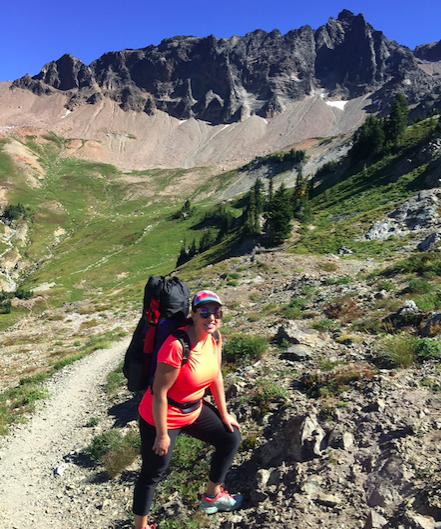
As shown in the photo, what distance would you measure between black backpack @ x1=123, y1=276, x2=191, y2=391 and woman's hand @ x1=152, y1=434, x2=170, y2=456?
2.40ft

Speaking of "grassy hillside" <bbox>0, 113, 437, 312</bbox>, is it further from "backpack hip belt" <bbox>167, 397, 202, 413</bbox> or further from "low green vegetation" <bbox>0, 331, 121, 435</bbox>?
"backpack hip belt" <bbox>167, 397, 202, 413</bbox>

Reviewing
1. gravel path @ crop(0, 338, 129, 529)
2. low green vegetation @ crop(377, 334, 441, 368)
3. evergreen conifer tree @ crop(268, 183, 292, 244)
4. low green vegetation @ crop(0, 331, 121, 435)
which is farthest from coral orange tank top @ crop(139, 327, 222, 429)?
evergreen conifer tree @ crop(268, 183, 292, 244)

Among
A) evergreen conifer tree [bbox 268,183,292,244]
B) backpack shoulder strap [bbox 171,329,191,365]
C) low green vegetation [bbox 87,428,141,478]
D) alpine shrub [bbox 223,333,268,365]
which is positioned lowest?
low green vegetation [bbox 87,428,141,478]

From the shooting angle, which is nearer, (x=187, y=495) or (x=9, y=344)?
(x=187, y=495)

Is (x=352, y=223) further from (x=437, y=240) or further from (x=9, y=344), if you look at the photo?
(x=9, y=344)

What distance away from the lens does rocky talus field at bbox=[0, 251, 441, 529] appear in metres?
4.92

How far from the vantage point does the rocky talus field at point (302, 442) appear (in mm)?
4918

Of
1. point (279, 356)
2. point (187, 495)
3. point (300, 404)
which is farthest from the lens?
point (279, 356)

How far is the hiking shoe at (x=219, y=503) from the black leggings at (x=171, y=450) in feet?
1.37

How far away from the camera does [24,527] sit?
6719 millimetres

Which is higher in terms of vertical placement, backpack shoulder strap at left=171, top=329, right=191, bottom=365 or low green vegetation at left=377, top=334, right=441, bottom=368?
backpack shoulder strap at left=171, top=329, right=191, bottom=365

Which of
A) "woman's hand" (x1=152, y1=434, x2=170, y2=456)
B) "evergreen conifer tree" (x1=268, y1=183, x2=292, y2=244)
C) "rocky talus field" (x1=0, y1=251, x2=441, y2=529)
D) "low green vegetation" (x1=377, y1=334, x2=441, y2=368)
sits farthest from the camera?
"evergreen conifer tree" (x1=268, y1=183, x2=292, y2=244)

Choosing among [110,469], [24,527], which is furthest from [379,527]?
[24,527]

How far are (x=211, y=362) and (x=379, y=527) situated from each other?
295 centimetres
